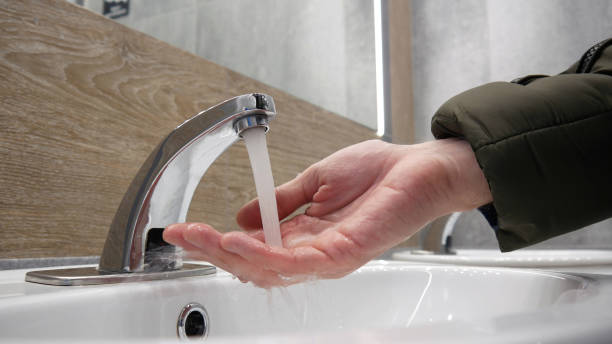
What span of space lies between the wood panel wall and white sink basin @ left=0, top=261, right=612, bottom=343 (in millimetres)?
75

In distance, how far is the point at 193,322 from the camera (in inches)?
17.8

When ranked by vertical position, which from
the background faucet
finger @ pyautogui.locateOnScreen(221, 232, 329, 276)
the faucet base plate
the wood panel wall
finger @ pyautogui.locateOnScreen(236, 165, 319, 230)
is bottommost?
the background faucet

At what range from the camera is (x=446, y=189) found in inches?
17.1

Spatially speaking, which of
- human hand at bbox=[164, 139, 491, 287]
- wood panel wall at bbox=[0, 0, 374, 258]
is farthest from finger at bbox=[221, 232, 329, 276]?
wood panel wall at bbox=[0, 0, 374, 258]

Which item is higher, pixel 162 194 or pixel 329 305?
pixel 162 194

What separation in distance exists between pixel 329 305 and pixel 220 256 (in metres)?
0.24

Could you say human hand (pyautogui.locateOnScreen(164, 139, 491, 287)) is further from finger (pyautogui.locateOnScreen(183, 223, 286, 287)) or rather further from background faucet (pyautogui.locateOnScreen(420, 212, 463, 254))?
background faucet (pyautogui.locateOnScreen(420, 212, 463, 254))

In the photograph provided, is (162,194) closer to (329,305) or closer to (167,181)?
(167,181)

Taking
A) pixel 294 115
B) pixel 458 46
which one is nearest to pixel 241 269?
pixel 294 115

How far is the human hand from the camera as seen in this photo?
0.34 meters

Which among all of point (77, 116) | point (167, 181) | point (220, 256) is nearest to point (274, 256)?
point (220, 256)

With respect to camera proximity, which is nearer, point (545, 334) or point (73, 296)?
point (545, 334)

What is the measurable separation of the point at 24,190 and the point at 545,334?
1.65 feet

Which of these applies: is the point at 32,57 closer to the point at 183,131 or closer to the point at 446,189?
the point at 183,131
